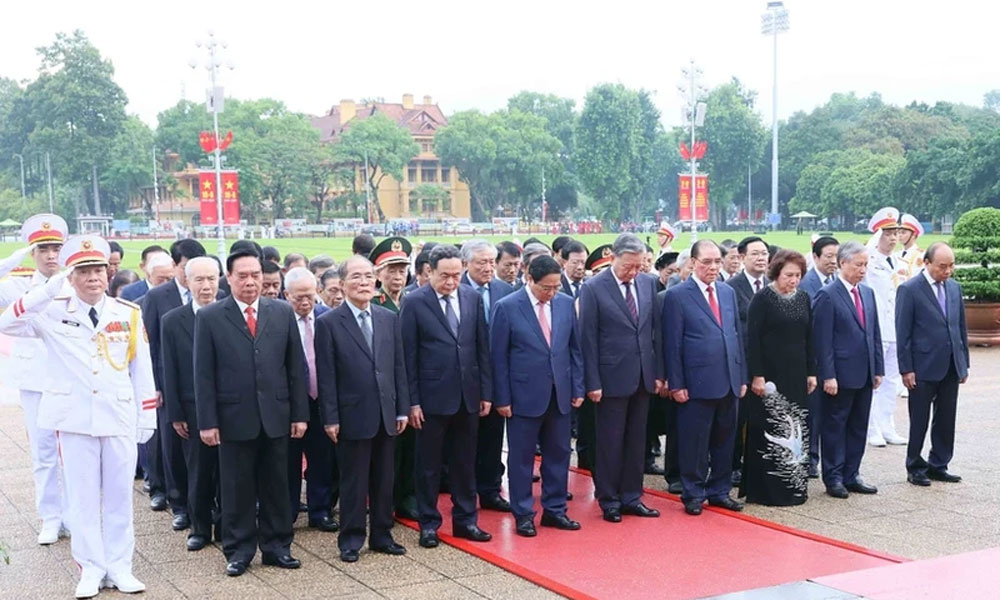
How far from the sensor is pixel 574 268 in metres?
7.84

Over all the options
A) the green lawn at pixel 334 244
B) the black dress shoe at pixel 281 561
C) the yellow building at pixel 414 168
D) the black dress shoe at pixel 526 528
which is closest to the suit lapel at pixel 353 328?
the black dress shoe at pixel 281 561

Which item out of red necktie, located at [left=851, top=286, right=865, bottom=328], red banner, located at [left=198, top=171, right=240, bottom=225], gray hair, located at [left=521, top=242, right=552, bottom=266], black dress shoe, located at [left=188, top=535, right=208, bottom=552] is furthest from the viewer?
red banner, located at [left=198, top=171, right=240, bottom=225]

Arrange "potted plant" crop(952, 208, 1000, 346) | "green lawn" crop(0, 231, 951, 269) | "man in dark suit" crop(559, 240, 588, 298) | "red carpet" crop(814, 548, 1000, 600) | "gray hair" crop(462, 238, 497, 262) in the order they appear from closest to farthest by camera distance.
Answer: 1. "red carpet" crop(814, 548, 1000, 600)
2. "gray hair" crop(462, 238, 497, 262)
3. "man in dark suit" crop(559, 240, 588, 298)
4. "potted plant" crop(952, 208, 1000, 346)
5. "green lawn" crop(0, 231, 951, 269)

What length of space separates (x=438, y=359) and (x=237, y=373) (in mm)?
1163

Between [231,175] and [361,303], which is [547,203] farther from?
[361,303]

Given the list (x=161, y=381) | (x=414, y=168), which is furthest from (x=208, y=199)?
(x=414, y=168)

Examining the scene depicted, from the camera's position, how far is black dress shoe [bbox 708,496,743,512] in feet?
21.0

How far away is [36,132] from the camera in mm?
60469

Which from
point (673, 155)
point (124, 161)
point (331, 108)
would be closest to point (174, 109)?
point (124, 161)

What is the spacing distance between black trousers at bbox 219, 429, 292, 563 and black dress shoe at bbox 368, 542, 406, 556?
1.62 ft

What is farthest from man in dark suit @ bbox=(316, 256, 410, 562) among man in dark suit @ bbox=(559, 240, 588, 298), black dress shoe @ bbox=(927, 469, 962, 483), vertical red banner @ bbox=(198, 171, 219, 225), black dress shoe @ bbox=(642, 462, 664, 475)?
vertical red banner @ bbox=(198, 171, 219, 225)

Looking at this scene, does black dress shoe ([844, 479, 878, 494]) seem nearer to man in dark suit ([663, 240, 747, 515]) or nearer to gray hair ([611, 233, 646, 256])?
man in dark suit ([663, 240, 747, 515])

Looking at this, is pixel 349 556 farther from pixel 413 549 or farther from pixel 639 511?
pixel 639 511

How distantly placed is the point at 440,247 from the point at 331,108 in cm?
8300
